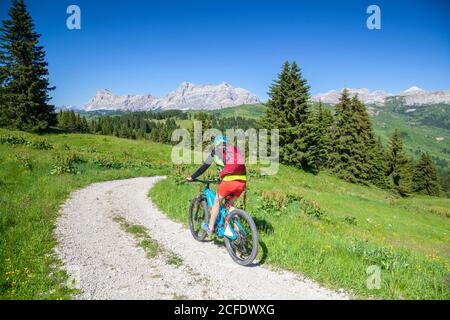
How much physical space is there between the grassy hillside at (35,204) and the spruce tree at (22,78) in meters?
15.3

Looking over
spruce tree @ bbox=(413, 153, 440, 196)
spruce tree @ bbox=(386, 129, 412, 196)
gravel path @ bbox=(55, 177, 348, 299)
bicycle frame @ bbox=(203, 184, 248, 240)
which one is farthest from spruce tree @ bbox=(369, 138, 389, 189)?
gravel path @ bbox=(55, 177, 348, 299)

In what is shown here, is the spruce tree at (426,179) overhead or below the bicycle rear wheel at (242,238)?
below

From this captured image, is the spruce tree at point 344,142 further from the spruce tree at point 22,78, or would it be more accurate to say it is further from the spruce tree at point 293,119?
the spruce tree at point 22,78

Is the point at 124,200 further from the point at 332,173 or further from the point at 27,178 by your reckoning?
the point at 332,173

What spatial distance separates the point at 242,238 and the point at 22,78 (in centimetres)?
4392

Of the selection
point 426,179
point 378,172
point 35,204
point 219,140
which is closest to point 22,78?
point 35,204

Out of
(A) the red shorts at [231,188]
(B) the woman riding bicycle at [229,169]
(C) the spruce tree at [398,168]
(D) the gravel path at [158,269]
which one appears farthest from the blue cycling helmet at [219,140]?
(C) the spruce tree at [398,168]

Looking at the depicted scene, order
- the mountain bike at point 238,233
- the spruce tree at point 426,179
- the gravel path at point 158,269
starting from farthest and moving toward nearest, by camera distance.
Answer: the spruce tree at point 426,179
the mountain bike at point 238,233
the gravel path at point 158,269

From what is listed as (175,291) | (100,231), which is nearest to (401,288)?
(175,291)

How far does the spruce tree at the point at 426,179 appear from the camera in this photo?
70375mm

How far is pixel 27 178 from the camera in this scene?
15617 mm

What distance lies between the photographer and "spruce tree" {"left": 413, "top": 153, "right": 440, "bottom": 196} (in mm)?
70375

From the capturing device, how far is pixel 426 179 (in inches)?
2800

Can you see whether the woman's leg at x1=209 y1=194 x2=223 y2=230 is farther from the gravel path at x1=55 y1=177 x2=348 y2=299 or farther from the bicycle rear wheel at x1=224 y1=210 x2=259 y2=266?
the gravel path at x1=55 y1=177 x2=348 y2=299
